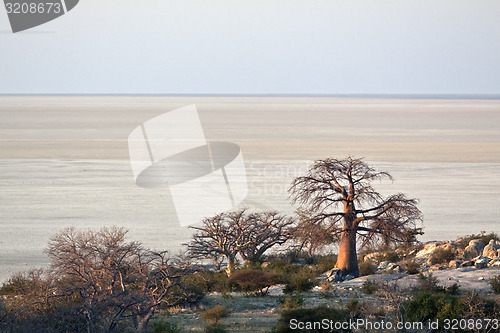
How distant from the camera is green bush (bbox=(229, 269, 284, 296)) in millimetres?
16703

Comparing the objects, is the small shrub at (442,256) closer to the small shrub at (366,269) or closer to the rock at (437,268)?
the rock at (437,268)

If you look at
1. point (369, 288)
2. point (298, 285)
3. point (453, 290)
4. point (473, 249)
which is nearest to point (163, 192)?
point (473, 249)

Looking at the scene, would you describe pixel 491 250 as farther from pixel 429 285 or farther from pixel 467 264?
pixel 429 285

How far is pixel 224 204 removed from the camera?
3547 centimetres

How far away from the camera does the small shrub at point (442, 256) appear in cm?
1964

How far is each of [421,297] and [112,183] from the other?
3179 centimetres

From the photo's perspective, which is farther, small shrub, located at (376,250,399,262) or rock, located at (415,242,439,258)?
small shrub, located at (376,250,399,262)

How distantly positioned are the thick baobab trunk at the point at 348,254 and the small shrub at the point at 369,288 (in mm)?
2206

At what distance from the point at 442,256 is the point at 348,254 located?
3.12 metres

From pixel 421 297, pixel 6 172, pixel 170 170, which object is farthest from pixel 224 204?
pixel 421 297

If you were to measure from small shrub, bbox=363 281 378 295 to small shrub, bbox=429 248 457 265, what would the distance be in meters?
4.18

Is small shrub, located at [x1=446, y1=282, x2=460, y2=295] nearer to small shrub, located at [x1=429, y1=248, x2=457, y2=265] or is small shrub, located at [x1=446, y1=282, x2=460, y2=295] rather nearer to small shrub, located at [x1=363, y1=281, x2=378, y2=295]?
small shrub, located at [x1=363, y1=281, x2=378, y2=295]

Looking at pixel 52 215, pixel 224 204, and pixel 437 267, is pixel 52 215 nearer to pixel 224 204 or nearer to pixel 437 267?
pixel 224 204

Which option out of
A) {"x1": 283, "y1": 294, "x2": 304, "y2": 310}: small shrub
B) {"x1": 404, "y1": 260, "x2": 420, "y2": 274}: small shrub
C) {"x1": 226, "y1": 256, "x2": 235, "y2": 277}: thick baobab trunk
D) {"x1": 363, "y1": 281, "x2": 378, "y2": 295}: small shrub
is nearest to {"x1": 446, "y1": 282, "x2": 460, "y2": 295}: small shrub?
{"x1": 363, "y1": 281, "x2": 378, "y2": 295}: small shrub
